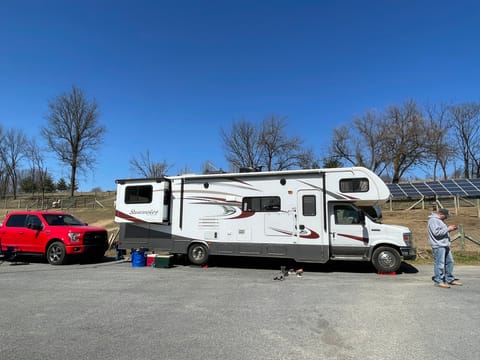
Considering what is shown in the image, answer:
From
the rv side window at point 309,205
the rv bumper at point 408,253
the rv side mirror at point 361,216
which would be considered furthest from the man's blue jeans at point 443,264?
the rv side window at point 309,205

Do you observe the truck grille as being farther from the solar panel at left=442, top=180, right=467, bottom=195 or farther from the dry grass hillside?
the solar panel at left=442, top=180, right=467, bottom=195

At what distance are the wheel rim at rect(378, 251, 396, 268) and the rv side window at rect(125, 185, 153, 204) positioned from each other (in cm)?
782

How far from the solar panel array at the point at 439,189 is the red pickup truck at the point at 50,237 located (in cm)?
2491

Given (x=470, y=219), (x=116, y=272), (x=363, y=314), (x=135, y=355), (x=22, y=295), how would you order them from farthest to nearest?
(x=470, y=219) < (x=116, y=272) < (x=22, y=295) < (x=363, y=314) < (x=135, y=355)

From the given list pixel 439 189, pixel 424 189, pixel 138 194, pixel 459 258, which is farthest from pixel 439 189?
pixel 138 194

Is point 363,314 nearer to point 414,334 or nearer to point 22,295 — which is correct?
point 414,334

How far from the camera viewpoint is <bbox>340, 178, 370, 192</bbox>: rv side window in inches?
392

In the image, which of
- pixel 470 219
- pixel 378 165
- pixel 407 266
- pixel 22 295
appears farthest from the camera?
pixel 378 165

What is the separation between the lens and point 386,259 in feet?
31.7

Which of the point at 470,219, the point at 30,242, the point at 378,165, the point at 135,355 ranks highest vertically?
the point at 378,165

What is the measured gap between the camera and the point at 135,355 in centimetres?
409

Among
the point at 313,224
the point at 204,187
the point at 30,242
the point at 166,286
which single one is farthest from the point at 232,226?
the point at 30,242

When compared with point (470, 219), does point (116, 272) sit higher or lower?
lower

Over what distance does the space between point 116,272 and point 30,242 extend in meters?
4.43
